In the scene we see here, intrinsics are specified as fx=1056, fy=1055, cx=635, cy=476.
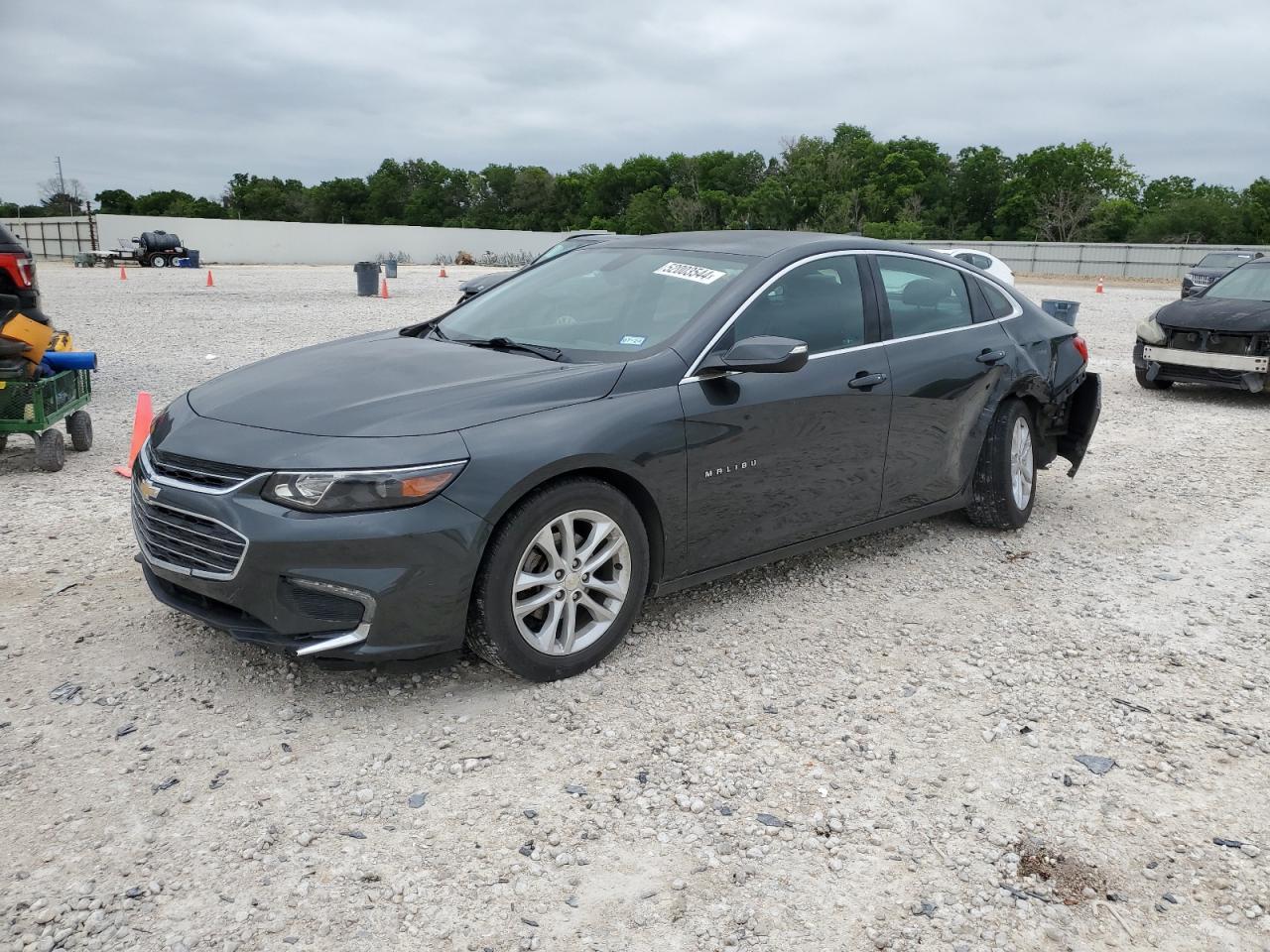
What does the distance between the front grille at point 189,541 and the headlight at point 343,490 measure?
0.21 meters

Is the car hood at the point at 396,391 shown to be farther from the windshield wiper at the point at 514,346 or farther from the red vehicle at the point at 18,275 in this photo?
the red vehicle at the point at 18,275

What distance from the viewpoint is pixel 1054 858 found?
301 cm


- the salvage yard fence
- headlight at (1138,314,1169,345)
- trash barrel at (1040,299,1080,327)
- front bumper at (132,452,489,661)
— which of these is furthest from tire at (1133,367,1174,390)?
the salvage yard fence

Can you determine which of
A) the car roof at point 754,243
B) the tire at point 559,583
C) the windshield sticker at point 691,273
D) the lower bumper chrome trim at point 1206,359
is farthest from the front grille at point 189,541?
the lower bumper chrome trim at point 1206,359

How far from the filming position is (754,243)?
5.04 meters

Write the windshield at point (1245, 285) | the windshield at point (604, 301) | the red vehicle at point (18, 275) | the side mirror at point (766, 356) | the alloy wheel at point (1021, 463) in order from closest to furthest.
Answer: the side mirror at point (766, 356)
the windshield at point (604, 301)
the alloy wheel at point (1021, 463)
the red vehicle at point (18, 275)
the windshield at point (1245, 285)

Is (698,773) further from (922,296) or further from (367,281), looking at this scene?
(367,281)

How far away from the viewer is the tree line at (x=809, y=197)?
67.4 metres

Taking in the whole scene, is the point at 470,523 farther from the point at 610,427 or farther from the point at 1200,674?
the point at 1200,674

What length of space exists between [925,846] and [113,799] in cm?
243

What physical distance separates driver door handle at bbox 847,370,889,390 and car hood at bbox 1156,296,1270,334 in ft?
26.4

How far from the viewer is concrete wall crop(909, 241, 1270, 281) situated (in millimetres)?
43406

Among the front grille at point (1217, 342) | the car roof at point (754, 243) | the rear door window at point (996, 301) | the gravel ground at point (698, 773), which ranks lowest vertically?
the gravel ground at point (698, 773)

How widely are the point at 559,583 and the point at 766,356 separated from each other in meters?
1.20
